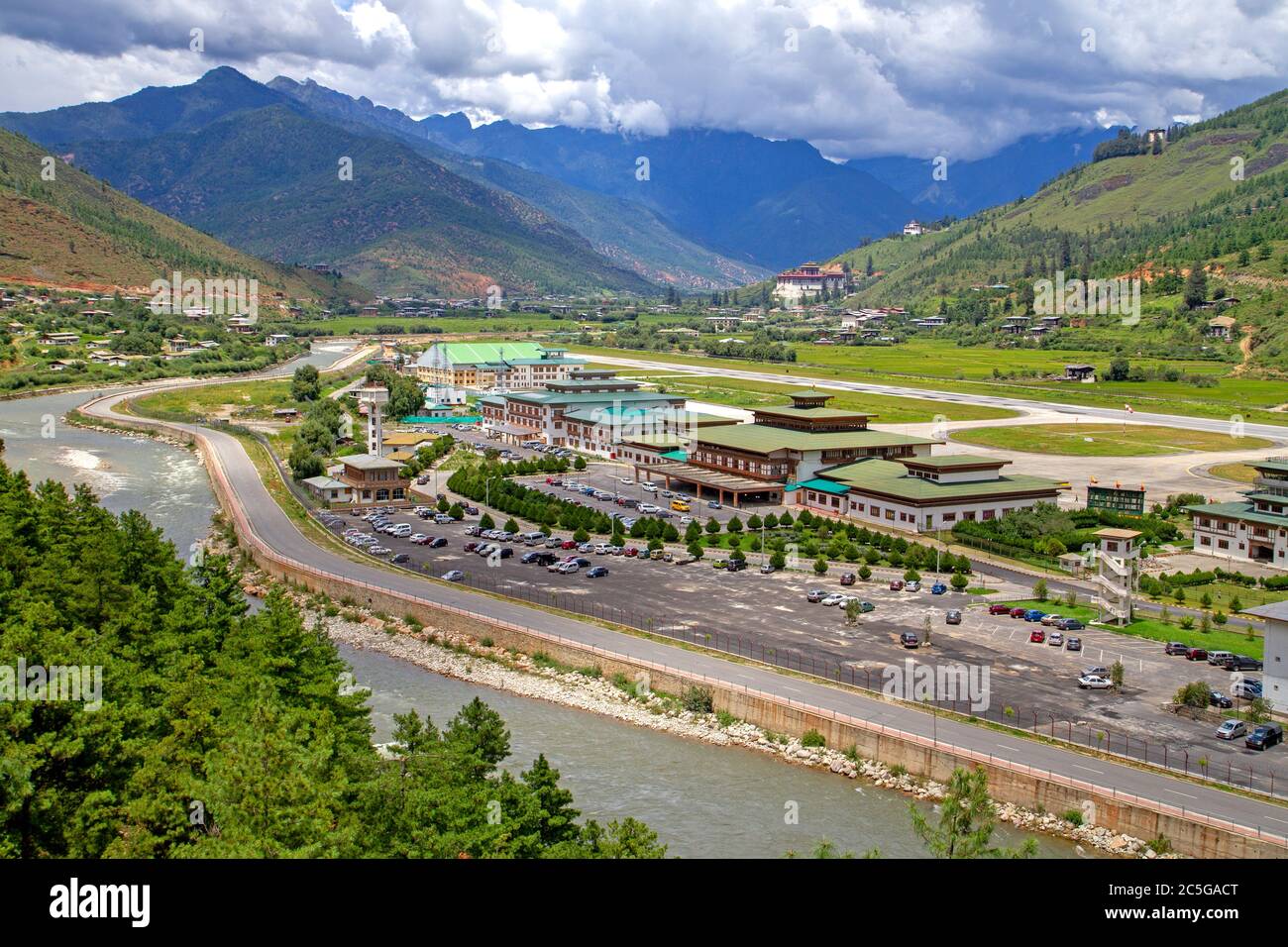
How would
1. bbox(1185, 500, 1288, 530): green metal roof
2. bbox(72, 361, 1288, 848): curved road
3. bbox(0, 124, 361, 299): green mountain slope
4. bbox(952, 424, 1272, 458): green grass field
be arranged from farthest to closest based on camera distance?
1. bbox(0, 124, 361, 299): green mountain slope
2. bbox(952, 424, 1272, 458): green grass field
3. bbox(1185, 500, 1288, 530): green metal roof
4. bbox(72, 361, 1288, 848): curved road

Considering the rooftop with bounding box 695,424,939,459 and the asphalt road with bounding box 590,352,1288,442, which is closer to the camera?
the rooftop with bounding box 695,424,939,459

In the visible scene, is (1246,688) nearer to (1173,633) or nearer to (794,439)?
(1173,633)

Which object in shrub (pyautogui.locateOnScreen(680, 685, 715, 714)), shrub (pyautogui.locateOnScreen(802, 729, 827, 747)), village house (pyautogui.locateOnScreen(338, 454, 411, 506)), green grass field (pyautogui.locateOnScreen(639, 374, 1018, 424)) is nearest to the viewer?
shrub (pyautogui.locateOnScreen(802, 729, 827, 747))

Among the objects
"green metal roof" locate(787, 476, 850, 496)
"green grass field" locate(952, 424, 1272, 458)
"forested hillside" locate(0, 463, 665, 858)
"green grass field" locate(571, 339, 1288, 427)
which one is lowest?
"forested hillside" locate(0, 463, 665, 858)

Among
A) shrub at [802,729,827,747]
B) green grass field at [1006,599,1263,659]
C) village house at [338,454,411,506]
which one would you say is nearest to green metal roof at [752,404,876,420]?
village house at [338,454,411,506]

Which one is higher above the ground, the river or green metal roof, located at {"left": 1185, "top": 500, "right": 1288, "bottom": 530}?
green metal roof, located at {"left": 1185, "top": 500, "right": 1288, "bottom": 530}

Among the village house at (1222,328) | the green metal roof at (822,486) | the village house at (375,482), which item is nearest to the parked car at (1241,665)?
the green metal roof at (822,486)

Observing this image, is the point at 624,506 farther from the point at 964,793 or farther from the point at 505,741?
the point at 964,793

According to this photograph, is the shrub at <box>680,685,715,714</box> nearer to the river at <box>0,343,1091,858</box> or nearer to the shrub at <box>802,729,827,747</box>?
the river at <box>0,343,1091,858</box>
